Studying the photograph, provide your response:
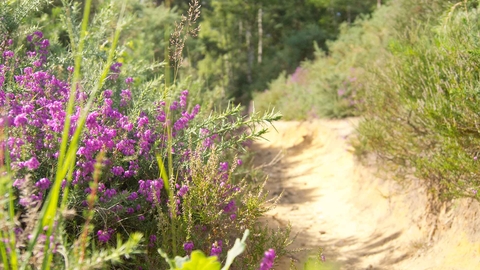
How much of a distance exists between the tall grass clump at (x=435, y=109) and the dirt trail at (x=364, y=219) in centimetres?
39

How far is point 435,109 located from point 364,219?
7.85ft

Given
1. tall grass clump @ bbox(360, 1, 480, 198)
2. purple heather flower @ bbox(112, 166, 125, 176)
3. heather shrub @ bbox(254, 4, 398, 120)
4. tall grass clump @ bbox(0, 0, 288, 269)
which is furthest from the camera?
heather shrub @ bbox(254, 4, 398, 120)

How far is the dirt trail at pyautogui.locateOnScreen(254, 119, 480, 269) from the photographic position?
4.50 m

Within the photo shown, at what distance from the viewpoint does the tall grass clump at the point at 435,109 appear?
414cm

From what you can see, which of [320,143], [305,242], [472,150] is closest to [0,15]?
[305,242]

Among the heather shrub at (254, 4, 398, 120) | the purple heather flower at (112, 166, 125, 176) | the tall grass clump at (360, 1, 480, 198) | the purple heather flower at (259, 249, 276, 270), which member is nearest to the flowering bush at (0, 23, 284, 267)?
the purple heather flower at (112, 166, 125, 176)

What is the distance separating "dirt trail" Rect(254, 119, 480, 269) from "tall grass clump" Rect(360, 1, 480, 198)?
0.39 m

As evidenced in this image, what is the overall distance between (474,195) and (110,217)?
125 inches

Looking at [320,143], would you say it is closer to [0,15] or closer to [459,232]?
[459,232]

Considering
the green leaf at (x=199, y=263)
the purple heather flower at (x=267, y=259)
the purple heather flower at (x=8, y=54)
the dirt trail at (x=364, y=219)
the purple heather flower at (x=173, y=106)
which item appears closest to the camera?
the green leaf at (x=199, y=263)

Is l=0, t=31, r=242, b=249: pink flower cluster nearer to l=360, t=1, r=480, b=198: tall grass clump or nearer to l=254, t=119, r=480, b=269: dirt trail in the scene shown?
l=254, t=119, r=480, b=269: dirt trail

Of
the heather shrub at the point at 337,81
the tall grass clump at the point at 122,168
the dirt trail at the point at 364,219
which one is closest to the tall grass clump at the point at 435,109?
the dirt trail at the point at 364,219

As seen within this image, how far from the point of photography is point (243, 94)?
2298 cm

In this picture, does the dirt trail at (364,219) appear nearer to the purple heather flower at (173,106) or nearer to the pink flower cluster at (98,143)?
the purple heather flower at (173,106)
